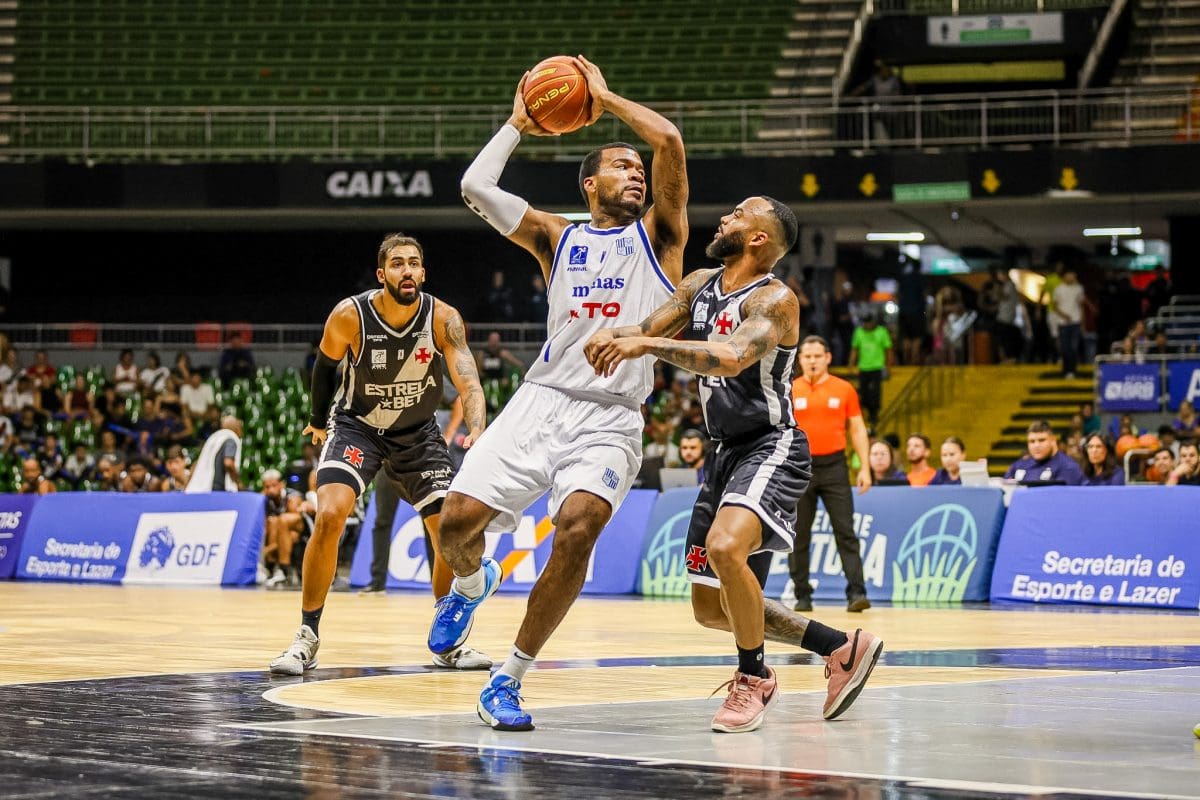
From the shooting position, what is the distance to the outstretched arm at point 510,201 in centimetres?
649

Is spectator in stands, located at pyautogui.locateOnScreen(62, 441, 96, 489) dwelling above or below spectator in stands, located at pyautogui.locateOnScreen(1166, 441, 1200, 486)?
below

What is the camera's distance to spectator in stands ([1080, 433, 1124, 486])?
15.7m

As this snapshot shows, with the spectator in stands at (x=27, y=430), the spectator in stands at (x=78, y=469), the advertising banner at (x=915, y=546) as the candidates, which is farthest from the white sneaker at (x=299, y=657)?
the spectator in stands at (x=27, y=430)

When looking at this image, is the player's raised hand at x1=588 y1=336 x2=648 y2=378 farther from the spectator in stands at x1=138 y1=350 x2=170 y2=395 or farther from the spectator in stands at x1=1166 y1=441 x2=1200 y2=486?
the spectator in stands at x1=138 y1=350 x2=170 y2=395

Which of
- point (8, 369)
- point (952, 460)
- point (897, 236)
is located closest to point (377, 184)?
point (8, 369)

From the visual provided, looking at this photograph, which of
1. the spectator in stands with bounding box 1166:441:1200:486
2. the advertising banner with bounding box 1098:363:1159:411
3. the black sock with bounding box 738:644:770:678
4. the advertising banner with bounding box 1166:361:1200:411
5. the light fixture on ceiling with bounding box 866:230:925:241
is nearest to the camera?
the black sock with bounding box 738:644:770:678

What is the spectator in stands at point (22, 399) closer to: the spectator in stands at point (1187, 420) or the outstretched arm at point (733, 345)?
the spectator in stands at point (1187, 420)

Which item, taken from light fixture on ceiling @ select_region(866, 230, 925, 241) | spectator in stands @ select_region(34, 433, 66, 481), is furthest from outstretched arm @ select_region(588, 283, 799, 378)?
light fixture on ceiling @ select_region(866, 230, 925, 241)

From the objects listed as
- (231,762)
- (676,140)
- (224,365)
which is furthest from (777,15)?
(231,762)

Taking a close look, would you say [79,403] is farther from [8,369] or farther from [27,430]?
[8,369]

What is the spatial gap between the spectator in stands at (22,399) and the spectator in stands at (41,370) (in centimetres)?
49

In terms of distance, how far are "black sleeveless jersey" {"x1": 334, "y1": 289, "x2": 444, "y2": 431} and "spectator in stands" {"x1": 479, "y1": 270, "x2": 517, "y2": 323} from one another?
2054 centimetres

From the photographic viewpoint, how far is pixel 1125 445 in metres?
18.2

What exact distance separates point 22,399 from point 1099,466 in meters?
16.4
